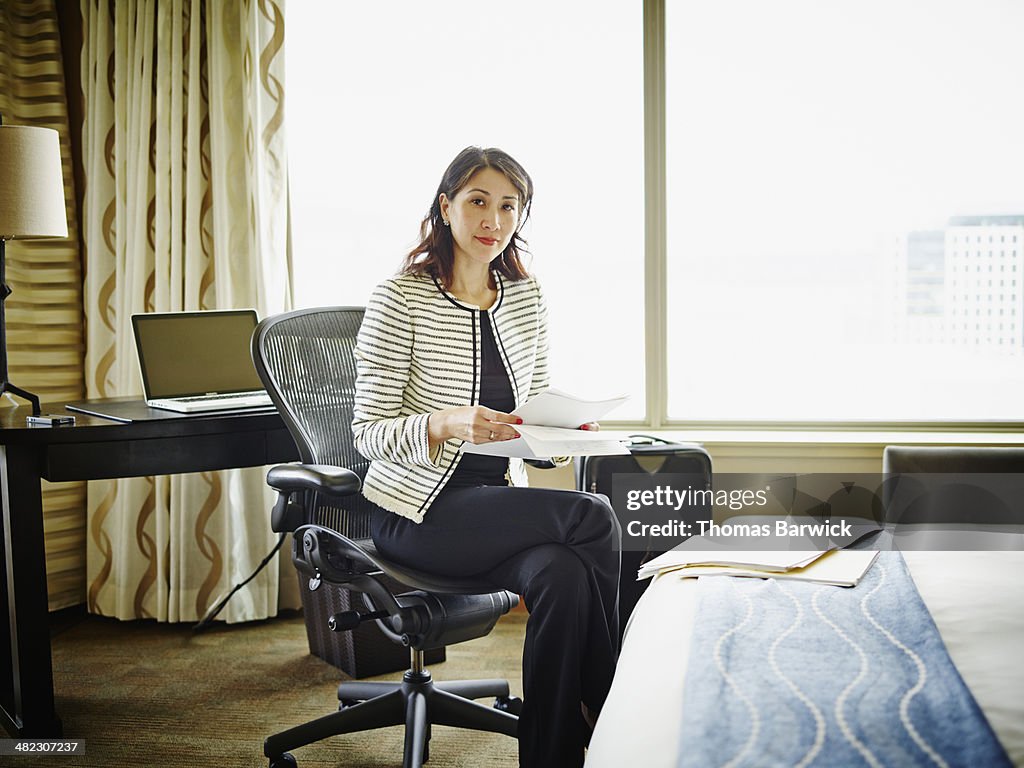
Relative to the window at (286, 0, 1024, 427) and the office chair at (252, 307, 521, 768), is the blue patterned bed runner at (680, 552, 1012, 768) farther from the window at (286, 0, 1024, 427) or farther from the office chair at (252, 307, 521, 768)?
the window at (286, 0, 1024, 427)

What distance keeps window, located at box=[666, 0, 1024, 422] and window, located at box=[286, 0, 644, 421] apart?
0.17m

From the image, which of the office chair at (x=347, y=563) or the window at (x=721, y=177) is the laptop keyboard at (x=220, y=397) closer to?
the office chair at (x=347, y=563)

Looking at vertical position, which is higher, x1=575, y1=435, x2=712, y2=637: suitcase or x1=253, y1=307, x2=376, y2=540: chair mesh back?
x1=253, y1=307, x2=376, y2=540: chair mesh back

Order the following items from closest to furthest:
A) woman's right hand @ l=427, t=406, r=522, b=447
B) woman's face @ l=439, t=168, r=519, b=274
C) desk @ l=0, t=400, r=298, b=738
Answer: woman's right hand @ l=427, t=406, r=522, b=447 → woman's face @ l=439, t=168, r=519, b=274 → desk @ l=0, t=400, r=298, b=738

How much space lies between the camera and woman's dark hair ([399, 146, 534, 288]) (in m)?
2.04

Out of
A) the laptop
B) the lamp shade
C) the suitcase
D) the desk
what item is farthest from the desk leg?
the suitcase

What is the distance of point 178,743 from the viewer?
228 cm

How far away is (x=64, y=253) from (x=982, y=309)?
297cm

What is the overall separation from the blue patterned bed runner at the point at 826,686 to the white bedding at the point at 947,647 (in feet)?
0.06

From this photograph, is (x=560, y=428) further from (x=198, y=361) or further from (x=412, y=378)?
(x=198, y=361)

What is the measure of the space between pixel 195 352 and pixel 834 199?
2.00 m

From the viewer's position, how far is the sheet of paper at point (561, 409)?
172cm


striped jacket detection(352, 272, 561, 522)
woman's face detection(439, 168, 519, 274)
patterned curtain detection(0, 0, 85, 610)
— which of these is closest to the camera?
striped jacket detection(352, 272, 561, 522)

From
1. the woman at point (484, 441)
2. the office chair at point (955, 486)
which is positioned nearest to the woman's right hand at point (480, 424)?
the woman at point (484, 441)
